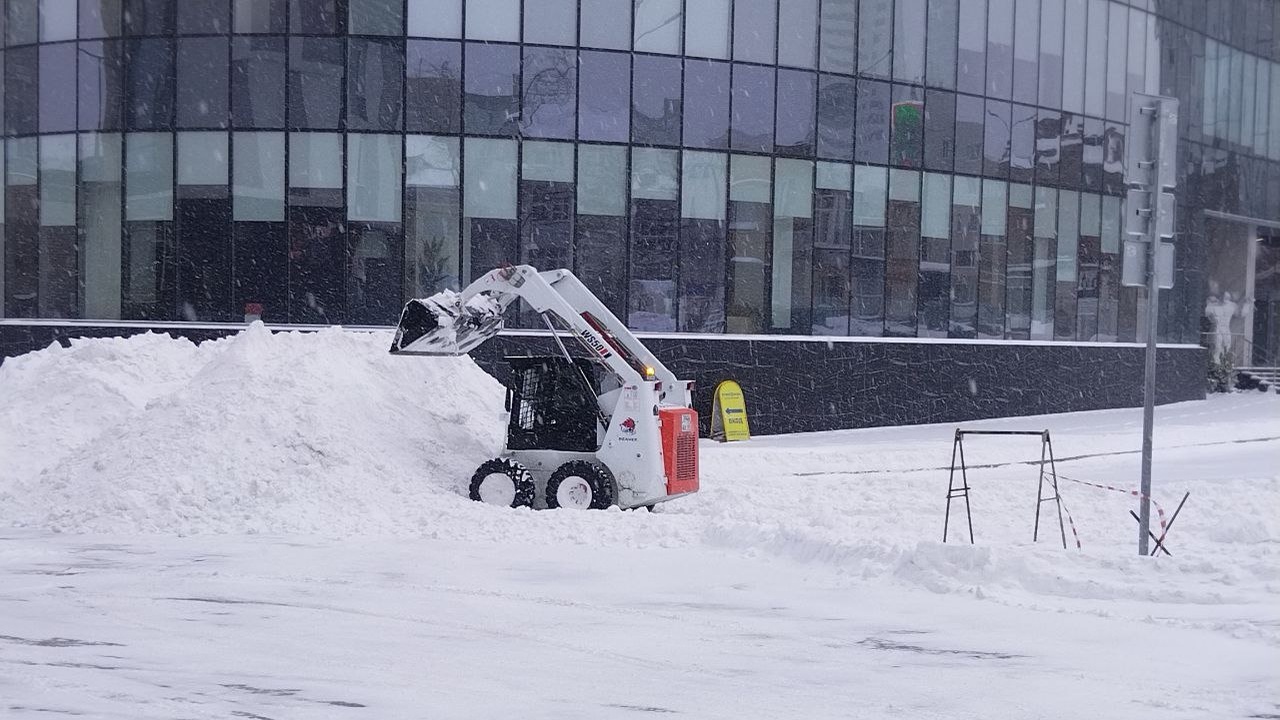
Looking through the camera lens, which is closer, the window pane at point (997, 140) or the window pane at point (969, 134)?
the window pane at point (969, 134)

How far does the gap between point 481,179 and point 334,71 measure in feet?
11.6

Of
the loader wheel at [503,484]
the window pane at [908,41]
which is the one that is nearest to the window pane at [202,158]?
the loader wheel at [503,484]

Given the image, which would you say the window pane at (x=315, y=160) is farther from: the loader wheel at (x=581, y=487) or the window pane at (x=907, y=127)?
the loader wheel at (x=581, y=487)

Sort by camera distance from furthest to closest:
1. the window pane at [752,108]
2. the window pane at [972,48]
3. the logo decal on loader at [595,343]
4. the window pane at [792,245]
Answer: the window pane at [972,48]
the window pane at [792,245]
the window pane at [752,108]
the logo decal on loader at [595,343]

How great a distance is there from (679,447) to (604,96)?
12.3m

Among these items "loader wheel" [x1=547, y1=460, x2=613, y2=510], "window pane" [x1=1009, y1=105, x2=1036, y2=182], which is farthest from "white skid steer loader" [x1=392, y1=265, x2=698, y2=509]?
"window pane" [x1=1009, y1=105, x2=1036, y2=182]

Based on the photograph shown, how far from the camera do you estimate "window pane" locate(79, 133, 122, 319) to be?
2584cm

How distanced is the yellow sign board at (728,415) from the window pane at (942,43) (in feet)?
29.0

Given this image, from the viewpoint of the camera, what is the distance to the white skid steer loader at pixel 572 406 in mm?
14234

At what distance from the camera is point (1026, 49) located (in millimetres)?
30594

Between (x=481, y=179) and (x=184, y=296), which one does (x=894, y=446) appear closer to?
(x=481, y=179)

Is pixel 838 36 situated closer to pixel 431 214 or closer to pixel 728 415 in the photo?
pixel 728 415

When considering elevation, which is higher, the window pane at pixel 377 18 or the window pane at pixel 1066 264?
the window pane at pixel 377 18

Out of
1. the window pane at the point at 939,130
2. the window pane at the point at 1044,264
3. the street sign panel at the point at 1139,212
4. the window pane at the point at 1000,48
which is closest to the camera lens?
the street sign panel at the point at 1139,212
